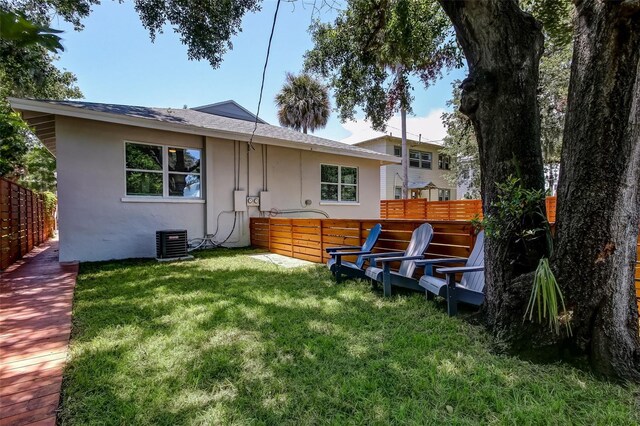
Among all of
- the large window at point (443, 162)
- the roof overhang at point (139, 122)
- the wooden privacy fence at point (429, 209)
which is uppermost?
the large window at point (443, 162)

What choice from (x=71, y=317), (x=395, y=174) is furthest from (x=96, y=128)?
(x=395, y=174)

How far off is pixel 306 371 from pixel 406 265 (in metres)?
2.47

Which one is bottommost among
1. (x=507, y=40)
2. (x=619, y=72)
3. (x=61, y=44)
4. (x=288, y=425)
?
(x=288, y=425)

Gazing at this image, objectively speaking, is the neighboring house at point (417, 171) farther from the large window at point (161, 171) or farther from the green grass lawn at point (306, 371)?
the green grass lawn at point (306, 371)

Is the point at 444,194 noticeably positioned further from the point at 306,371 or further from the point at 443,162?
the point at 306,371

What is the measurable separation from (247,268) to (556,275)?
490 centimetres

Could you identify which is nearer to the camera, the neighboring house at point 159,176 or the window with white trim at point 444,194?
the neighboring house at point 159,176

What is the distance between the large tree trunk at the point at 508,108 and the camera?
2.72 meters

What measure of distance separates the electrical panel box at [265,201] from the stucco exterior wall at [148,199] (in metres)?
0.19

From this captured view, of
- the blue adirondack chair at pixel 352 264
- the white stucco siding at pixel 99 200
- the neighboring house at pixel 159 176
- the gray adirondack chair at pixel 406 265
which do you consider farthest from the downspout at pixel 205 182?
the gray adirondack chair at pixel 406 265

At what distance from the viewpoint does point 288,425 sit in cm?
184

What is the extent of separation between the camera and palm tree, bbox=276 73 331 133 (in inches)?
859

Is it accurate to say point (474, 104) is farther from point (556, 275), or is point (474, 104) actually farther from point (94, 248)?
point (94, 248)

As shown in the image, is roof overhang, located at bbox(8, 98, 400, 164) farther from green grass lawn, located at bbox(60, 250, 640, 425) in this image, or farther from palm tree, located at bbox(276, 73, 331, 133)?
palm tree, located at bbox(276, 73, 331, 133)
